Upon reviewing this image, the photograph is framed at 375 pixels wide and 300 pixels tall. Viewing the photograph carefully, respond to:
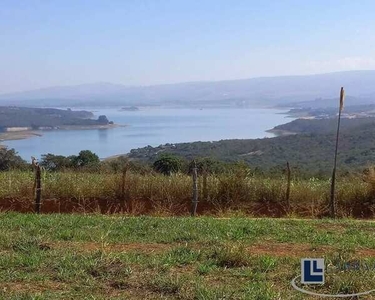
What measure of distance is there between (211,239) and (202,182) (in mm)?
5258

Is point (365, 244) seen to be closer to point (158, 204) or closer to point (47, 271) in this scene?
point (47, 271)

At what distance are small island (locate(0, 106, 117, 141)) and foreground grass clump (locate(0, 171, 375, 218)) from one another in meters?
38.6

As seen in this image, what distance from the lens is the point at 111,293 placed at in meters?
4.77

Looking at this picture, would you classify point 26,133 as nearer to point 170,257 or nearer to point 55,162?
point 55,162

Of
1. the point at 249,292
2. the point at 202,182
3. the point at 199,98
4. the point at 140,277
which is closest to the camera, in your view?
the point at 249,292

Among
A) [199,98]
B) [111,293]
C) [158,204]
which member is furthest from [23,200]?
[199,98]

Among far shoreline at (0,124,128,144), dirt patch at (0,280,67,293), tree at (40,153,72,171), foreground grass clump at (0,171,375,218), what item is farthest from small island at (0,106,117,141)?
dirt patch at (0,280,67,293)

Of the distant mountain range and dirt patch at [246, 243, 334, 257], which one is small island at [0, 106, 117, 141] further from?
the distant mountain range

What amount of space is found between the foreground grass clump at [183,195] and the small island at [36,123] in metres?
38.6

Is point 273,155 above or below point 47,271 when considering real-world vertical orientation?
below

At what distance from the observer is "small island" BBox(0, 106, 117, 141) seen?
173ft

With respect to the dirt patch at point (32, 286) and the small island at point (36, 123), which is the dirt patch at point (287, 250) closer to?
the dirt patch at point (32, 286)
